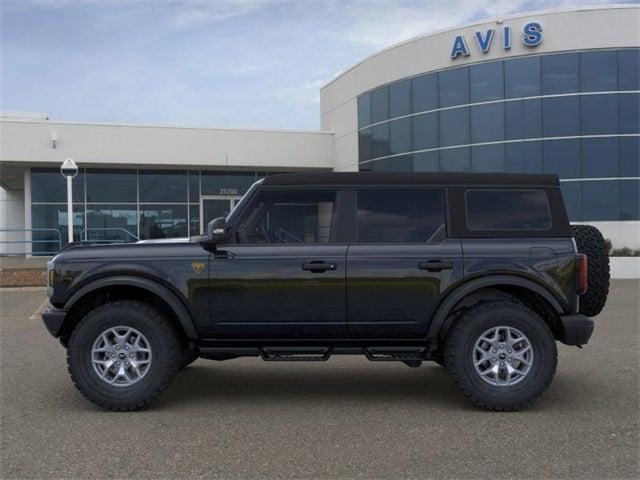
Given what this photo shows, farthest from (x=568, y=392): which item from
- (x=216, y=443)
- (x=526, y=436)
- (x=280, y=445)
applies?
(x=216, y=443)

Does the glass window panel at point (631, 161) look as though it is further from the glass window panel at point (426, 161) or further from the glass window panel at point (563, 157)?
the glass window panel at point (426, 161)

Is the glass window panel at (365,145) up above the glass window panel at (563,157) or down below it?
above

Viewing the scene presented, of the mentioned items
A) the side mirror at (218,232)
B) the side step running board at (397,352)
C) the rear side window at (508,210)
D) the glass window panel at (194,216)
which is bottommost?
the side step running board at (397,352)

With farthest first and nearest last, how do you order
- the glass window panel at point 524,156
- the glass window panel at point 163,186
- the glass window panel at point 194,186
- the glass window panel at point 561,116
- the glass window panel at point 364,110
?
the glass window panel at point 194,186 < the glass window panel at point 163,186 < the glass window panel at point 364,110 < the glass window panel at point 524,156 < the glass window panel at point 561,116

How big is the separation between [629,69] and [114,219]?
61.8 feet

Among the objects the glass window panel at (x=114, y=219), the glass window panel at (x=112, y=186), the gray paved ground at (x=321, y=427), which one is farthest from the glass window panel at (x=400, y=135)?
the gray paved ground at (x=321, y=427)

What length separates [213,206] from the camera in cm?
2583

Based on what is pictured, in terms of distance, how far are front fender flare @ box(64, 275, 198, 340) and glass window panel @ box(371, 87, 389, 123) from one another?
1991 centimetres

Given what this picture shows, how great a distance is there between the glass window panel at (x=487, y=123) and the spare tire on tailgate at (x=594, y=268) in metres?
16.5

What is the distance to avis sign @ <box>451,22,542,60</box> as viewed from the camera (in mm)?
20578

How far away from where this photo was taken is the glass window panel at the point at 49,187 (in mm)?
24375

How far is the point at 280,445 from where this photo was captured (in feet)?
14.3

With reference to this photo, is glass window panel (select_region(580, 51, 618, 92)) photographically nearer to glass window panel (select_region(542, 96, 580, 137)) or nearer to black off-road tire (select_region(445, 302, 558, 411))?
glass window panel (select_region(542, 96, 580, 137))

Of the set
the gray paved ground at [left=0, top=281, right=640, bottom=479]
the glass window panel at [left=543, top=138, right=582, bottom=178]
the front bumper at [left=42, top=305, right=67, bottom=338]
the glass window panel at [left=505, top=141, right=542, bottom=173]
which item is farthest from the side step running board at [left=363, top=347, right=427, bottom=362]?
the glass window panel at [left=505, top=141, right=542, bottom=173]
